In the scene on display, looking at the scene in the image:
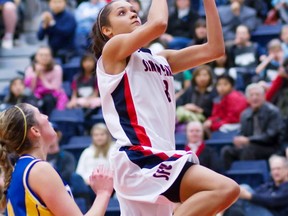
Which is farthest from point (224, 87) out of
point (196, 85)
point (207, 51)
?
point (207, 51)

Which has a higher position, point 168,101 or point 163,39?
point 168,101

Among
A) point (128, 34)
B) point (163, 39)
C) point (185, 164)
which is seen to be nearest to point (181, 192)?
point (185, 164)

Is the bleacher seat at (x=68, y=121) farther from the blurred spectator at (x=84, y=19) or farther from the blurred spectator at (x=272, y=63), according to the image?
the blurred spectator at (x=272, y=63)

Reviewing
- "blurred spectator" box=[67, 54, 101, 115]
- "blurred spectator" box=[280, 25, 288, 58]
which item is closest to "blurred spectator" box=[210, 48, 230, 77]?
"blurred spectator" box=[280, 25, 288, 58]

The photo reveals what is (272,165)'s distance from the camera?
9.26 meters

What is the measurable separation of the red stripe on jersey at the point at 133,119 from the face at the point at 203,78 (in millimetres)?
5853

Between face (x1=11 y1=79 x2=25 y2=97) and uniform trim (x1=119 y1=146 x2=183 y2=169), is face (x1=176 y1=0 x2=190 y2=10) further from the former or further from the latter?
uniform trim (x1=119 y1=146 x2=183 y2=169)

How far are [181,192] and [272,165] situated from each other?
13.7 feet

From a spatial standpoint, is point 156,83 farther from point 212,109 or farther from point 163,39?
point 163,39

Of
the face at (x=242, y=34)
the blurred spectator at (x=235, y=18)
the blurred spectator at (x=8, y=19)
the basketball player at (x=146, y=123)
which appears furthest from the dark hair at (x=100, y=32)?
the blurred spectator at (x=8, y=19)

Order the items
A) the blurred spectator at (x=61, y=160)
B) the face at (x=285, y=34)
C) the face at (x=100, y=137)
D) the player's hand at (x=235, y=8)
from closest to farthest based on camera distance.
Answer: the blurred spectator at (x=61, y=160) → the face at (x=100, y=137) → the face at (x=285, y=34) → the player's hand at (x=235, y=8)

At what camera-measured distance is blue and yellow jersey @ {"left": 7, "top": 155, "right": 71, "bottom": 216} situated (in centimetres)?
455

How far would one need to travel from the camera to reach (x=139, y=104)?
17.6 ft

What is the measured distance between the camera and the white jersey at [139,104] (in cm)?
536
